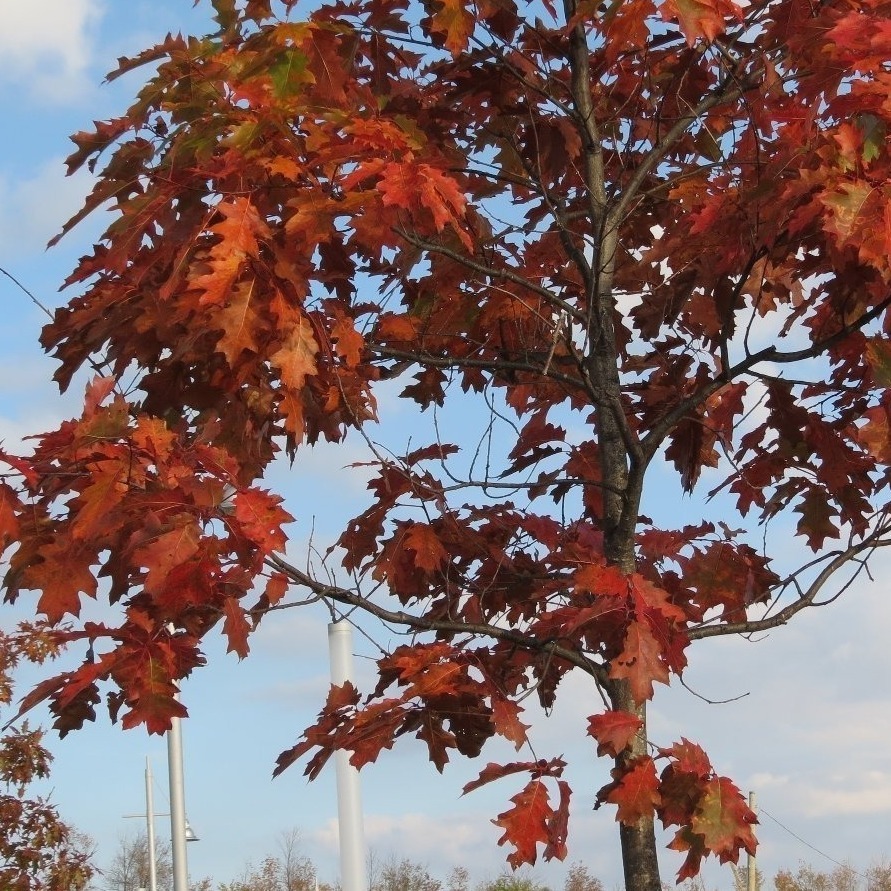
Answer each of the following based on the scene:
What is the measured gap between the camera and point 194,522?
299cm

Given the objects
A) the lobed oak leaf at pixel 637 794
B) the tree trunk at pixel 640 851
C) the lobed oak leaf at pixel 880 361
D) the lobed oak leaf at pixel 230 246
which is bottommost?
the tree trunk at pixel 640 851

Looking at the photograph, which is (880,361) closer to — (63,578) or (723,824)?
(723,824)

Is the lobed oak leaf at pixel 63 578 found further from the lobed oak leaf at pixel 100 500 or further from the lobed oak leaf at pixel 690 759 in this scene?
the lobed oak leaf at pixel 690 759

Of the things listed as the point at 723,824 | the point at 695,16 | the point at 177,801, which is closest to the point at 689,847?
the point at 723,824

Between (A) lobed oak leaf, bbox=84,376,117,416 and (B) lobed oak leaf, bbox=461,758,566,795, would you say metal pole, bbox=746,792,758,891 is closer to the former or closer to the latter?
(B) lobed oak leaf, bbox=461,758,566,795

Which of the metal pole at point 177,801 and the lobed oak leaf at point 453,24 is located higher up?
the lobed oak leaf at point 453,24

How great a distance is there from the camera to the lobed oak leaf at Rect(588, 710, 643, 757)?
11.7ft

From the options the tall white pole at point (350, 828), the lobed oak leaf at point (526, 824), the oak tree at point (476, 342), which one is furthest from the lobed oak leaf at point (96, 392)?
the tall white pole at point (350, 828)

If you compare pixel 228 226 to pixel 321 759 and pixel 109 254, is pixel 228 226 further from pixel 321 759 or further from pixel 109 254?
pixel 321 759

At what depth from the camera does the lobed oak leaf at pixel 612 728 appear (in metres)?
3.57

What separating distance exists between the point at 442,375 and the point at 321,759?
165cm

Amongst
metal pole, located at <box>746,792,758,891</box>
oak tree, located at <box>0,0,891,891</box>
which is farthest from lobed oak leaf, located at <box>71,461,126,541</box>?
metal pole, located at <box>746,792,758,891</box>

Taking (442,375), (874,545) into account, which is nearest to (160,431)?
(442,375)

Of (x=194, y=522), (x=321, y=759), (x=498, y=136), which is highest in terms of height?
(x=498, y=136)
